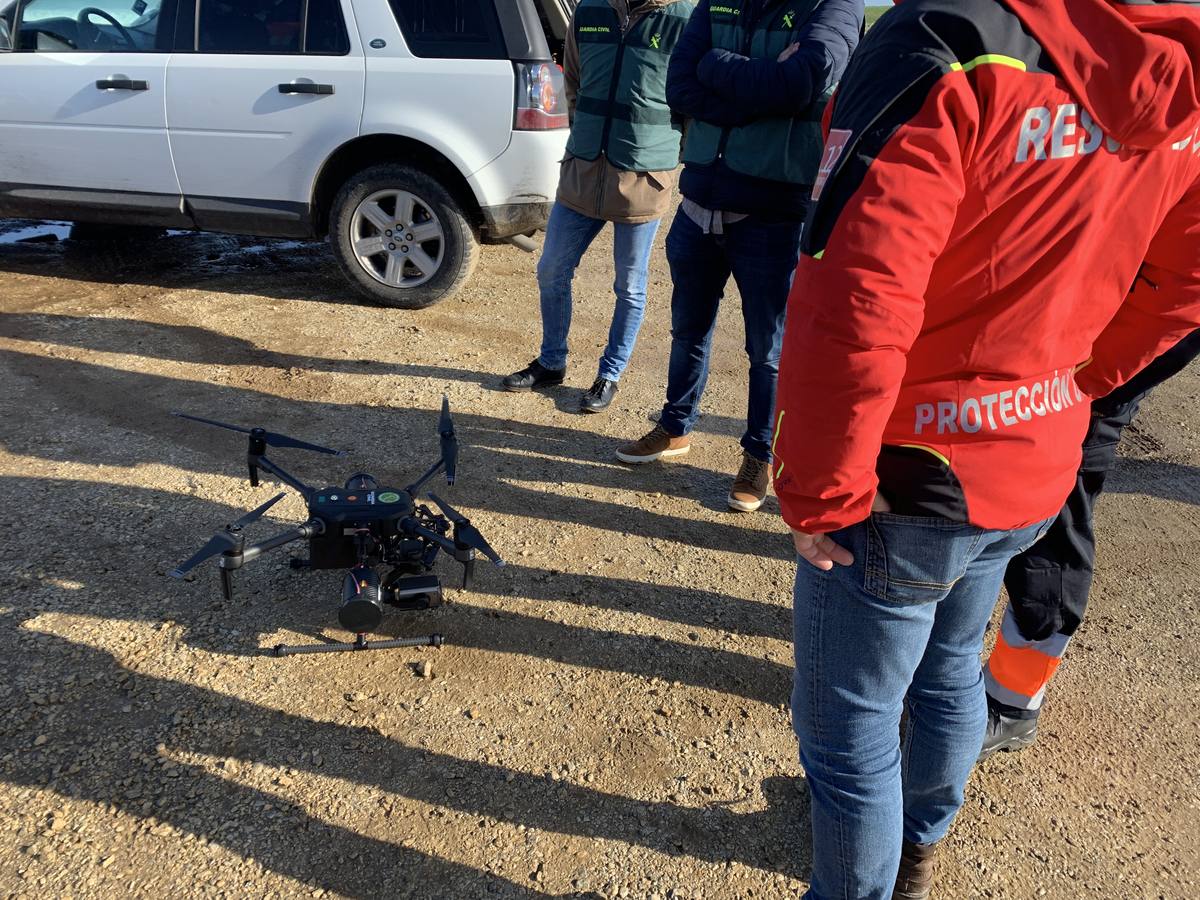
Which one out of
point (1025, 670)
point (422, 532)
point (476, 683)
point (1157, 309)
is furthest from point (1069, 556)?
point (422, 532)

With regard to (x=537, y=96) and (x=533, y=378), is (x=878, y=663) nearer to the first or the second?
(x=533, y=378)

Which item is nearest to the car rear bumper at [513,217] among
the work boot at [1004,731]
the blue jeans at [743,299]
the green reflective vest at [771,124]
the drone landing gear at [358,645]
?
the blue jeans at [743,299]

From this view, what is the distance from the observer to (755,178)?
3232 millimetres

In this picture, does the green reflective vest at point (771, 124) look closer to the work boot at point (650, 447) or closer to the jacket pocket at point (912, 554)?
the work boot at point (650, 447)

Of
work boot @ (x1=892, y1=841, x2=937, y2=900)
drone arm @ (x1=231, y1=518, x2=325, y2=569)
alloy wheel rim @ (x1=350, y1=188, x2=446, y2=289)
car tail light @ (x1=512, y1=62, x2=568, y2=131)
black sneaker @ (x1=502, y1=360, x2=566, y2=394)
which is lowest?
work boot @ (x1=892, y1=841, x2=937, y2=900)

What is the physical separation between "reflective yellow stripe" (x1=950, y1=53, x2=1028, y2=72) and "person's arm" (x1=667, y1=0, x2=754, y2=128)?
2015 mm

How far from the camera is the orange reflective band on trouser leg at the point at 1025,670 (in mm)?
2574

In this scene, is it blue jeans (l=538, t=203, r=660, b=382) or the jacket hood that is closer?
the jacket hood

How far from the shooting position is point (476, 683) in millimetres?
2756

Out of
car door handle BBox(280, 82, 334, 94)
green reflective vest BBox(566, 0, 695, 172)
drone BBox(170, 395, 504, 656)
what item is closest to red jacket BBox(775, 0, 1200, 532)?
→ drone BBox(170, 395, 504, 656)

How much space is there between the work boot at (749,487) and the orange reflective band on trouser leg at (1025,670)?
132 cm

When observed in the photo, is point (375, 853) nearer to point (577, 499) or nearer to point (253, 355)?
point (577, 499)

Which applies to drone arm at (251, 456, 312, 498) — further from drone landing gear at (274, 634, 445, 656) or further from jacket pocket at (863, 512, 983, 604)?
jacket pocket at (863, 512, 983, 604)

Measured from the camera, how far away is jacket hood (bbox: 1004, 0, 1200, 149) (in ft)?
4.20
